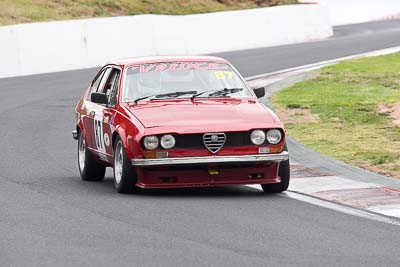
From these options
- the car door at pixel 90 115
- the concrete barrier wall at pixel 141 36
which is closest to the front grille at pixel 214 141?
the car door at pixel 90 115

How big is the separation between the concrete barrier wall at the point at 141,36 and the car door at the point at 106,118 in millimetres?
18659

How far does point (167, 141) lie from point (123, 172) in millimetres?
556

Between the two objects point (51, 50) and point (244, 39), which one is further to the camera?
point (244, 39)

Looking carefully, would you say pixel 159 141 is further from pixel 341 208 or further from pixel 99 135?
pixel 341 208

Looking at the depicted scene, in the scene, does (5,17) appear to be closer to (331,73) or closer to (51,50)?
(51,50)

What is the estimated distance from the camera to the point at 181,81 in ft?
44.7

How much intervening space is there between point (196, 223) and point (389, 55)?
27.6 m

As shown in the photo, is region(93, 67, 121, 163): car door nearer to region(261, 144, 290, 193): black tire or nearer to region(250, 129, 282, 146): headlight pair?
region(250, 129, 282, 146): headlight pair

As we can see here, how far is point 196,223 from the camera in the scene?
10.7 meters

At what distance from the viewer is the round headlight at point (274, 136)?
12531 millimetres

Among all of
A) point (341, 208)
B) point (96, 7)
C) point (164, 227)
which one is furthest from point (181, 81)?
point (96, 7)

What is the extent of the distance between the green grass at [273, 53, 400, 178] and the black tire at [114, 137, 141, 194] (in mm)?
3316

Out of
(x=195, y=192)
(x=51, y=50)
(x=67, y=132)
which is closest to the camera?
(x=195, y=192)

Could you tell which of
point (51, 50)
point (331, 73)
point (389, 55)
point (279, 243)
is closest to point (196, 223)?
point (279, 243)
